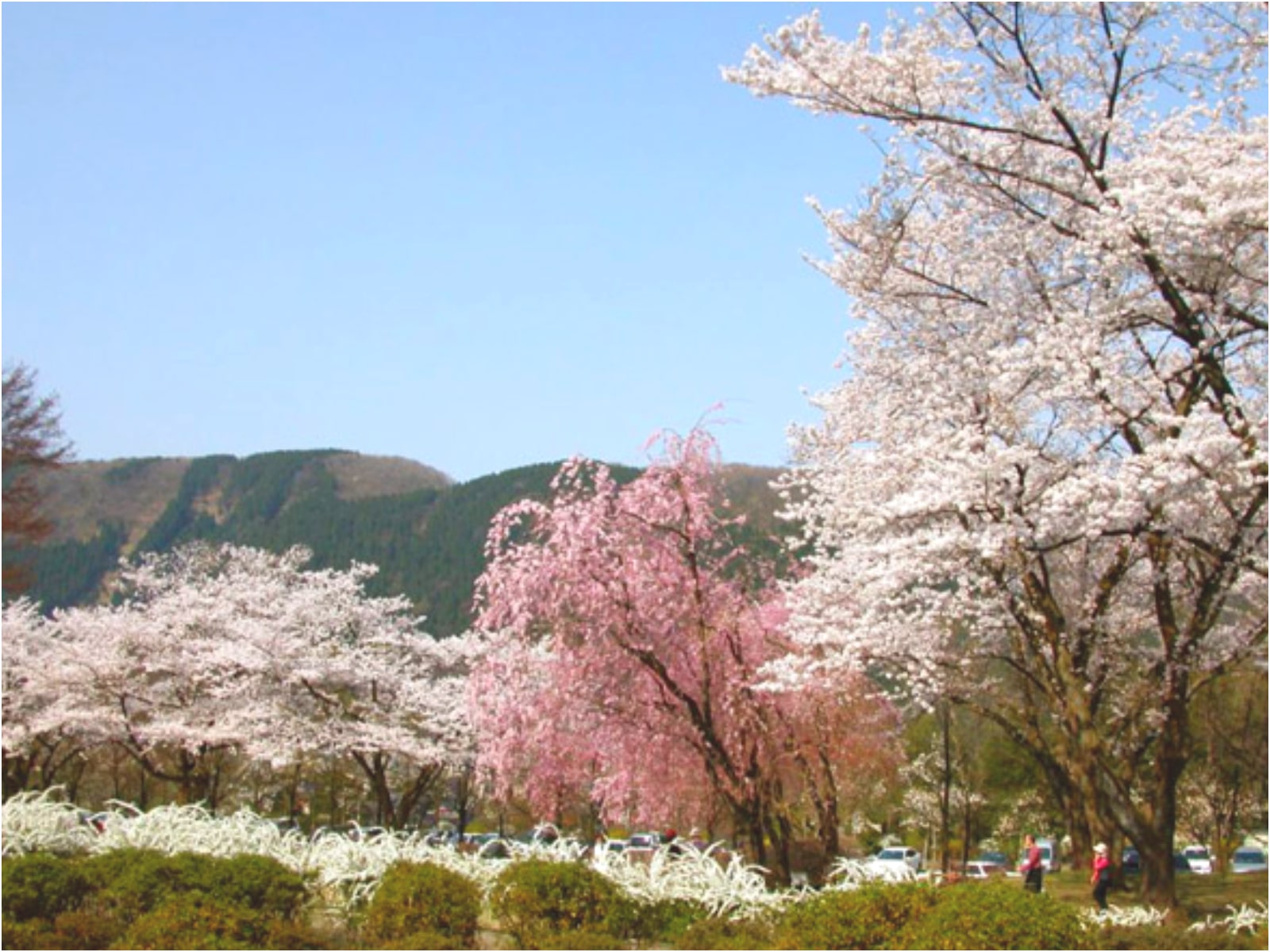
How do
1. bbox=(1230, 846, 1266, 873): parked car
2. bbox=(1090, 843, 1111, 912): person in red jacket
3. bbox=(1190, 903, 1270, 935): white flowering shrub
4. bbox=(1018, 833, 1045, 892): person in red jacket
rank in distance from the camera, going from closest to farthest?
bbox=(1190, 903, 1270, 935): white flowering shrub → bbox=(1090, 843, 1111, 912): person in red jacket → bbox=(1018, 833, 1045, 892): person in red jacket → bbox=(1230, 846, 1266, 873): parked car

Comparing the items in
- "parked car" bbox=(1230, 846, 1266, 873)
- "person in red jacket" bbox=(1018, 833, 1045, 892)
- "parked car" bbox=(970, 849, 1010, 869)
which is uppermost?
"person in red jacket" bbox=(1018, 833, 1045, 892)

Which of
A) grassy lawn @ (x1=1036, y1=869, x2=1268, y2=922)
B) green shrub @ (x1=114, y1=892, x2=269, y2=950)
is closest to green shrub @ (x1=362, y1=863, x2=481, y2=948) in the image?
green shrub @ (x1=114, y1=892, x2=269, y2=950)

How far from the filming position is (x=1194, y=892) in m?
19.7

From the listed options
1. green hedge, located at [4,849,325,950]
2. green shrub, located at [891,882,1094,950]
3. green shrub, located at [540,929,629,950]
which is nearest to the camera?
green shrub, located at [891,882,1094,950]

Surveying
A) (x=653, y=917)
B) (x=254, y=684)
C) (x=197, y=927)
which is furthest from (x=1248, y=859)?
(x=197, y=927)

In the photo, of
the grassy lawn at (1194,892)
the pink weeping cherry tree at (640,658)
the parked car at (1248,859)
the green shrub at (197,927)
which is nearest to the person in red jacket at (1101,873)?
the grassy lawn at (1194,892)

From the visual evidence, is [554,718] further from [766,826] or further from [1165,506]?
[1165,506]

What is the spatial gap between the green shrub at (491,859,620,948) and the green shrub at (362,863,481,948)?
31 cm

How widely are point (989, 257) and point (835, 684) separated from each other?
5.77m

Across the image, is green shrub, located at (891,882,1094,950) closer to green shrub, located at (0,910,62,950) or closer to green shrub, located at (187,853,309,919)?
green shrub, located at (187,853,309,919)

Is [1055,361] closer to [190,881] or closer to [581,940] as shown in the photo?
[581,940]

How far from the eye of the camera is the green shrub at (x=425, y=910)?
10.6 m

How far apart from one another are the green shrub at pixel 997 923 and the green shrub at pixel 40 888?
7055mm

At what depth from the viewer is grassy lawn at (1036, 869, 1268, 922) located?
53.1ft
